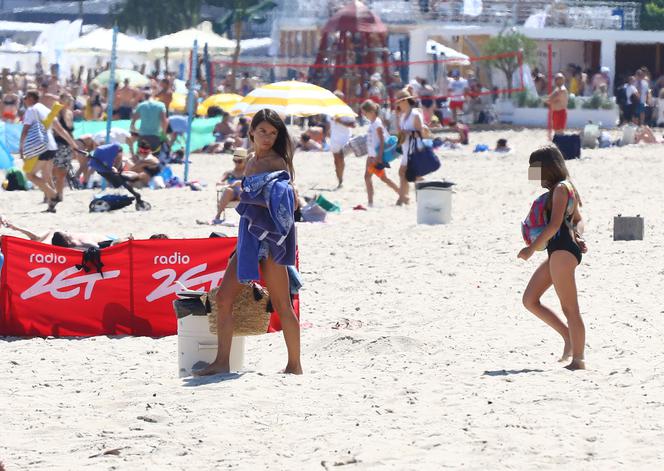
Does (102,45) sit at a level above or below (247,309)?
above

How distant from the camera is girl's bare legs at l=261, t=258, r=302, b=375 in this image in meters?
6.30

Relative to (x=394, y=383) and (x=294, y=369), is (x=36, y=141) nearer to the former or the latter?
(x=294, y=369)

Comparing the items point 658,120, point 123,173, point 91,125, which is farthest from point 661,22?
point 123,173

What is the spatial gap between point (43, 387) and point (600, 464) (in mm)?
2921

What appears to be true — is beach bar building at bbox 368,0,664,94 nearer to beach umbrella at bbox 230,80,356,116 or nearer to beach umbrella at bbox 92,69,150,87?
beach umbrella at bbox 92,69,150,87

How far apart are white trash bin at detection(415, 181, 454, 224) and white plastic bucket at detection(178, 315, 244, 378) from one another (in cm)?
666

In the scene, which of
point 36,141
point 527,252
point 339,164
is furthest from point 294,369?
point 339,164

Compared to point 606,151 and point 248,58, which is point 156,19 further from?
point 606,151

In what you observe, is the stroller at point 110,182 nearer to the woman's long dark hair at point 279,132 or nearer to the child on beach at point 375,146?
the child on beach at point 375,146

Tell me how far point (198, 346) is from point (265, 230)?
2.60ft

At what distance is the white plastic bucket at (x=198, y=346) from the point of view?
21.7 feet

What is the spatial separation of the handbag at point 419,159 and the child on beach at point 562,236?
25.3 ft

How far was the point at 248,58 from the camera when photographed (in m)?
52.2

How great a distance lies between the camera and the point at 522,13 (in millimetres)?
39250
